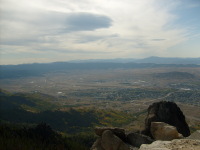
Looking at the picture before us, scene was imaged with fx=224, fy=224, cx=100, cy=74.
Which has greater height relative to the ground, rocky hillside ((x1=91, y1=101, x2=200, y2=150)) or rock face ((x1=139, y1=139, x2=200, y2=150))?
rock face ((x1=139, y1=139, x2=200, y2=150))

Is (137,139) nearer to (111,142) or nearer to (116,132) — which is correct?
(116,132)

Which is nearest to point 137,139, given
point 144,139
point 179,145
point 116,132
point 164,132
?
point 144,139

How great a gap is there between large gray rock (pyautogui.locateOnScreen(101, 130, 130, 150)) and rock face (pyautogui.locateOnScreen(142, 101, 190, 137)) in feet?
36.9

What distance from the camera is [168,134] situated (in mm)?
27281

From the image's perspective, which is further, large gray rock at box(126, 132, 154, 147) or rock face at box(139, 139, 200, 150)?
large gray rock at box(126, 132, 154, 147)

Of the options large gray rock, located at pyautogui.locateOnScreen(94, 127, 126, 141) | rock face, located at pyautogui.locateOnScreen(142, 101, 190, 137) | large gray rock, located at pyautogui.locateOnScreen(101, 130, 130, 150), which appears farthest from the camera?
rock face, located at pyautogui.locateOnScreen(142, 101, 190, 137)

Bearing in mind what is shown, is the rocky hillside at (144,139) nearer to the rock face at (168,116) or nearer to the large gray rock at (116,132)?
the large gray rock at (116,132)

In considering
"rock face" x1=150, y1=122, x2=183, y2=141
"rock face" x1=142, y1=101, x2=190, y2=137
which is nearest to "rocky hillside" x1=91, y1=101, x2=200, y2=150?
"rock face" x1=150, y1=122, x2=183, y2=141

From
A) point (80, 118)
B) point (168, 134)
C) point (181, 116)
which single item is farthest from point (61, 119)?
point (168, 134)

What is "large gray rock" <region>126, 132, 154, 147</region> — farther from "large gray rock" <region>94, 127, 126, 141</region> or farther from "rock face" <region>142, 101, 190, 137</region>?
"rock face" <region>142, 101, 190, 137</region>

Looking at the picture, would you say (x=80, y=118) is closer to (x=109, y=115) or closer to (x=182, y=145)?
(x=109, y=115)

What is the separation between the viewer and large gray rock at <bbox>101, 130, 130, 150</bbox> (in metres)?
26.3

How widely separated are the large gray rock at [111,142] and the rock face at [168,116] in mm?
11246

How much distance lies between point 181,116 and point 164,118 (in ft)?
12.4
